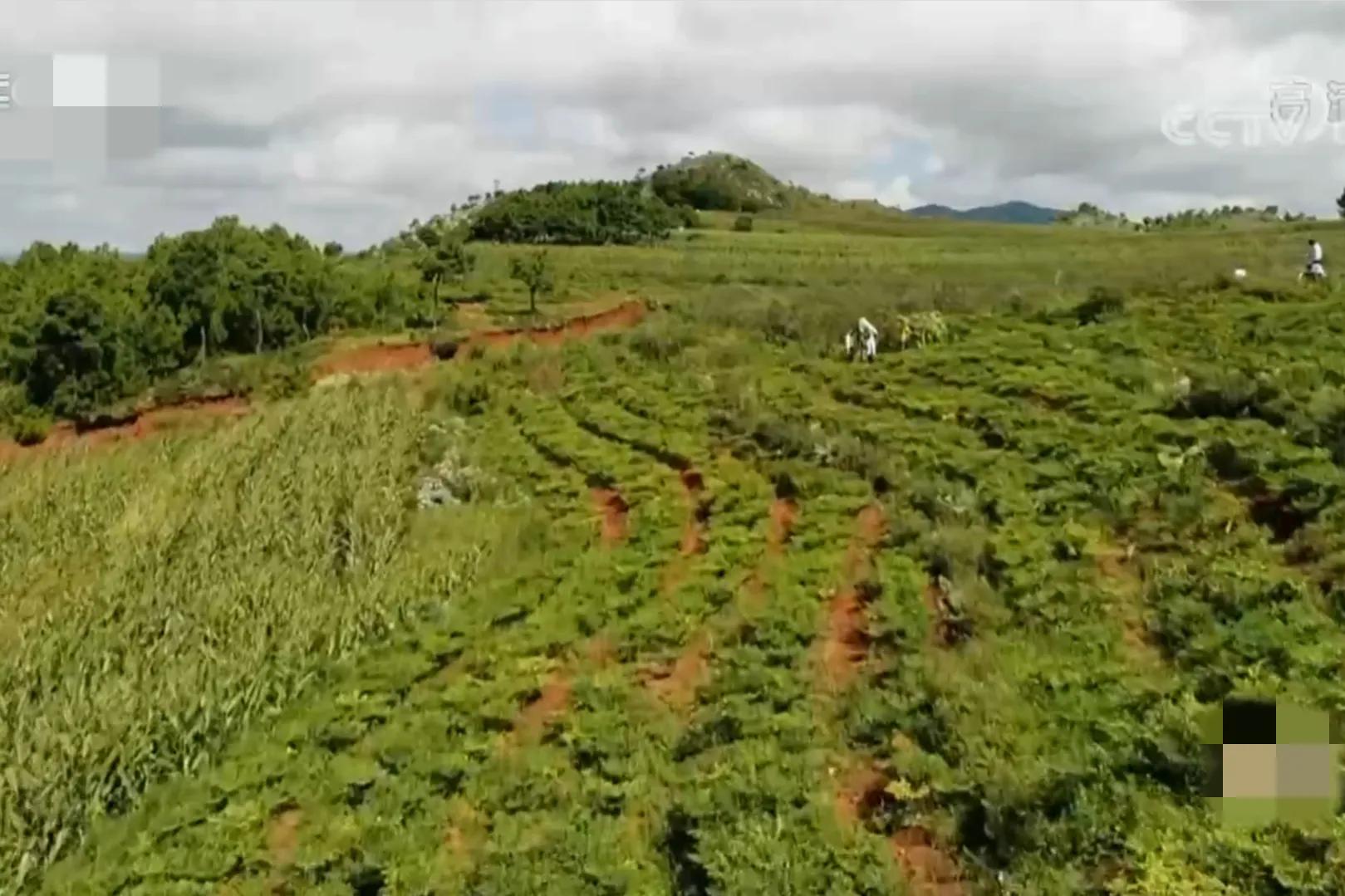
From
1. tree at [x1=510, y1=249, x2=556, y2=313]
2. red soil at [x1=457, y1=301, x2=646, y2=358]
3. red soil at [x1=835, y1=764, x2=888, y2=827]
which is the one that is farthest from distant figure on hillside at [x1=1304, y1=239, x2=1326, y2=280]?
tree at [x1=510, y1=249, x2=556, y2=313]

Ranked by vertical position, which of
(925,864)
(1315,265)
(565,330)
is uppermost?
(1315,265)

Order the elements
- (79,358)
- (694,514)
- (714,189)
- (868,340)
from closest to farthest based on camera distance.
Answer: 1. (694,514)
2. (868,340)
3. (79,358)
4. (714,189)

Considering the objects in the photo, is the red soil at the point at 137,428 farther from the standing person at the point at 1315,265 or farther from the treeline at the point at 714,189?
the treeline at the point at 714,189

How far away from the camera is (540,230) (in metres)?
65.4

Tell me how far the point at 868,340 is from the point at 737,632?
28.2 feet

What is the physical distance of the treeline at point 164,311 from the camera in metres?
30.8

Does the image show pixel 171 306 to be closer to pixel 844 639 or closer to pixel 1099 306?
pixel 1099 306

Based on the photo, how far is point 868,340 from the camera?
56.2ft

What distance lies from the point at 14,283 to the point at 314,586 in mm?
36739

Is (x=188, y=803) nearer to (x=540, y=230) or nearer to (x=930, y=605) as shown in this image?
(x=930, y=605)

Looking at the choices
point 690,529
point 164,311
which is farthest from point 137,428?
point 690,529

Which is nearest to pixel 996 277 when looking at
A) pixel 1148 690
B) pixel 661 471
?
pixel 661 471

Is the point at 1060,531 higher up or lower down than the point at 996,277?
lower down

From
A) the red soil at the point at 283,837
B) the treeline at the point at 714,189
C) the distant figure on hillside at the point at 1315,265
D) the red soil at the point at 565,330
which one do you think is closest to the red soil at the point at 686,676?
the red soil at the point at 283,837
